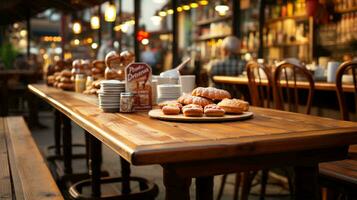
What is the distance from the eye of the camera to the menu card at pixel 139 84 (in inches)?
86.6

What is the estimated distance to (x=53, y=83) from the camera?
4.70m

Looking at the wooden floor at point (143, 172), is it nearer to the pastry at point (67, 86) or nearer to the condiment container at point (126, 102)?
the pastry at point (67, 86)

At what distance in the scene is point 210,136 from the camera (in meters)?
1.47

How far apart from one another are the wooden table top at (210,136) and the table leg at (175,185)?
0.33 ft

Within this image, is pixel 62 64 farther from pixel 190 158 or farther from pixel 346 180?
pixel 190 158

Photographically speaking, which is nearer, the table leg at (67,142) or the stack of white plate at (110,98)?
the stack of white plate at (110,98)

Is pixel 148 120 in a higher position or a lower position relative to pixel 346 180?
higher

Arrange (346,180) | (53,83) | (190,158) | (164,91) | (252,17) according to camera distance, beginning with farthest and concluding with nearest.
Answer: (252,17)
(53,83)
(164,91)
(346,180)
(190,158)

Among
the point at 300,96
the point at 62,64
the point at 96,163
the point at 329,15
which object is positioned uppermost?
the point at 329,15

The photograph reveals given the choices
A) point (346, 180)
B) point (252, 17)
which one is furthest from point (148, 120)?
point (252, 17)

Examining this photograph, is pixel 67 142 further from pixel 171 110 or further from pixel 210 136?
pixel 210 136

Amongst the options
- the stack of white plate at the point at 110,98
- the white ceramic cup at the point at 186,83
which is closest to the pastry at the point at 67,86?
the white ceramic cup at the point at 186,83

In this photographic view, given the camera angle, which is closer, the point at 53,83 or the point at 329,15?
the point at 53,83

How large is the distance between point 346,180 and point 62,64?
12.2 ft
